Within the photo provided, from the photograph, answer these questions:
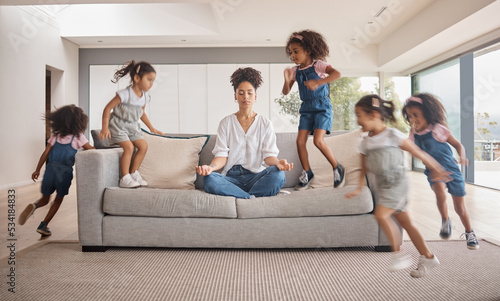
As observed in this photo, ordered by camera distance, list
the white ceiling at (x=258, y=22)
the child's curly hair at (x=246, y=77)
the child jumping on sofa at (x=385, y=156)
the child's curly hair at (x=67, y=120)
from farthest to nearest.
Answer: the white ceiling at (x=258, y=22), the child's curly hair at (x=67, y=120), the child's curly hair at (x=246, y=77), the child jumping on sofa at (x=385, y=156)

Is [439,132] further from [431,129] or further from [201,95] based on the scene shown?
[201,95]

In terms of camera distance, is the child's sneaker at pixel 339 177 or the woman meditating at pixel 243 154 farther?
the woman meditating at pixel 243 154

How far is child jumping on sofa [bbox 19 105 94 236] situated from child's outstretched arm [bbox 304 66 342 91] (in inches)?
68.1

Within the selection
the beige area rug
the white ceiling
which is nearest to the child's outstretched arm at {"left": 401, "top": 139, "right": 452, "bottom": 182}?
the beige area rug

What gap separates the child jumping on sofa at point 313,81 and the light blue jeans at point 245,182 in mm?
915

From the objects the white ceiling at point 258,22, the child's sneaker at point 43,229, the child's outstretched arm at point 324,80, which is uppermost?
the white ceiling at point 258,22

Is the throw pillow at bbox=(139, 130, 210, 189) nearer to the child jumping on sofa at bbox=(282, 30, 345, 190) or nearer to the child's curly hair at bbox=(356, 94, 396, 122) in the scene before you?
the child jumping on sofa at bbox=(282, 30, 345, 190)

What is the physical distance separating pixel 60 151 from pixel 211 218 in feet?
3.56

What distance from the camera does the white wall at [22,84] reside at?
581 cm

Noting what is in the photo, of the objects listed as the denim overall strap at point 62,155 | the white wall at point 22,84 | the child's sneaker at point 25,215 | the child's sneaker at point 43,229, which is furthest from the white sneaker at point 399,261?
the white wall at point 22,84

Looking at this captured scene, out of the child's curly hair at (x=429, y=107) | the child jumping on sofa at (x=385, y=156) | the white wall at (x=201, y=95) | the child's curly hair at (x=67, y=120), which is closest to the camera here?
the child jumping on sofa at (x=385, y=156)

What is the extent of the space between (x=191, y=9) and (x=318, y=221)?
19.5 ft

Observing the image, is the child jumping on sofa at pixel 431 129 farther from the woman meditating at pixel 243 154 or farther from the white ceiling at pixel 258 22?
the white ceiling at pixel 258 22

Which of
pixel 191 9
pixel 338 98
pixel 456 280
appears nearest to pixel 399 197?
pixel 338 98
